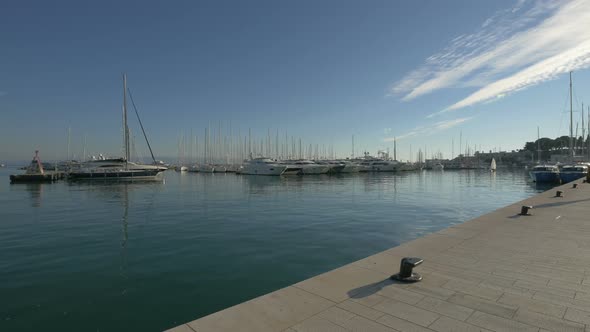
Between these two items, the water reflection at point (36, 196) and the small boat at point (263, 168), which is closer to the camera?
the water reflection at point (36, 196)

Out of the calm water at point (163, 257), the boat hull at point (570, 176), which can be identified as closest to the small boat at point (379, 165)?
the boat hull at point (570, 176)

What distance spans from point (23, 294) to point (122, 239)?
19.1 feet

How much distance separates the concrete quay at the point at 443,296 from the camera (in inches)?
169

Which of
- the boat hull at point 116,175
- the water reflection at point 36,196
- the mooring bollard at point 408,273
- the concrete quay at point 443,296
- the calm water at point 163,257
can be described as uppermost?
the boat hull at point 116,175

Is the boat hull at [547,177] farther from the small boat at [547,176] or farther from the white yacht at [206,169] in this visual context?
the white yacht at [206,169]

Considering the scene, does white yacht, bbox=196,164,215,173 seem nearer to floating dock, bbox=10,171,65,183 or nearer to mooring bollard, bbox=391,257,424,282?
floating dock, bbox=10,171,65,183

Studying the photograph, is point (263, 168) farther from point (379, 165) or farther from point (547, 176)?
point (547, 176)

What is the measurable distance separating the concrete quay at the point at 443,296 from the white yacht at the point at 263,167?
78420 millimetres

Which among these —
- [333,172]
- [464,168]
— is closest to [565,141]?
[464,168]

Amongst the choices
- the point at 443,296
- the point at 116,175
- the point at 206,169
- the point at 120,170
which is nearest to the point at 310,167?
the point at 206,169

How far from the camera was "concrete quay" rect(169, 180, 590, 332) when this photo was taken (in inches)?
169

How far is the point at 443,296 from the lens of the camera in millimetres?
5203

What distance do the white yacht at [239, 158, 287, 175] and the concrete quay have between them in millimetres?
78420

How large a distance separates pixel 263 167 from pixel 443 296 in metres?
86.1
